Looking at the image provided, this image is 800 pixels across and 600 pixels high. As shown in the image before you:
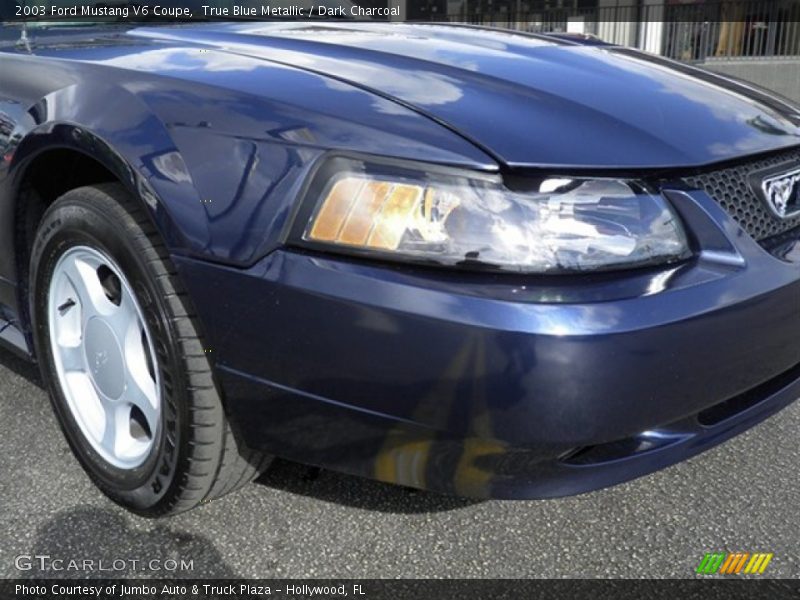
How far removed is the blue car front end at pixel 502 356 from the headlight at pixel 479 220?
0.04m

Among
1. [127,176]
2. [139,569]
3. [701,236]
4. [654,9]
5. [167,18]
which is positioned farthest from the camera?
[654,9]

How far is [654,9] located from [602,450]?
1257 centimetres

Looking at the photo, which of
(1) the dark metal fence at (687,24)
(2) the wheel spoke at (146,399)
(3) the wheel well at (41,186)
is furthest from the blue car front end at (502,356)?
(1) the dark metal fence at (687,24)

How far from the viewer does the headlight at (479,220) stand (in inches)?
57.6

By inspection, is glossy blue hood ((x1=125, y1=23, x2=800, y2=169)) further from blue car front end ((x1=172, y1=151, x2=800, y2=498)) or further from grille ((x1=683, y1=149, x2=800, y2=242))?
blue car front end ((x1=172, y1=151, x2=800, y2=498))

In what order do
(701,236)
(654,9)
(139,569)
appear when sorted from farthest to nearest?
(654,9) < (139,569) < (701,236)

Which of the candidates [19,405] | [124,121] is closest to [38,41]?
[124,121]

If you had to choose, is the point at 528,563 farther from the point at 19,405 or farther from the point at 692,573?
the point at 19,405

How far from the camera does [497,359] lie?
140 cm

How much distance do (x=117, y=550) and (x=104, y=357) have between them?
49cm

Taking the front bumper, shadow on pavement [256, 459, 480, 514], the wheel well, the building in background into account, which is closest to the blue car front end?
the front bumper

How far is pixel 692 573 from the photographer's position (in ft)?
6.01

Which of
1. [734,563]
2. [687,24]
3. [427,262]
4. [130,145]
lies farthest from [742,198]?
[687,24]

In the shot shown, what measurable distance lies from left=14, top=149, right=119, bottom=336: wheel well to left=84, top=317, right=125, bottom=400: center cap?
1.11 feet
